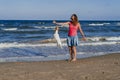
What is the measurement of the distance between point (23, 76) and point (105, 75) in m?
2.03

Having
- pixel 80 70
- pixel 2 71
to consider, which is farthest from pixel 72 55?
pixel 2 71

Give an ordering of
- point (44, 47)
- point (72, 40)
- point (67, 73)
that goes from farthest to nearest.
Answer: point (44, 47), point (72, 40), point (67, 73)

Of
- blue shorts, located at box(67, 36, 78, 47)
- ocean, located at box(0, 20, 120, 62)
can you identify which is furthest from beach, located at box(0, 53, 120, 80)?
ocean, located at box(0, 20, 120, 62)

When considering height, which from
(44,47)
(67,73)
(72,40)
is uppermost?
(72,40)

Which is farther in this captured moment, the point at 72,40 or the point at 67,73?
the point at 72,40

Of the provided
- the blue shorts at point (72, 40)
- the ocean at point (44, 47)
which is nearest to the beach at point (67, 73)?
the blue shorts at point (72, 40)

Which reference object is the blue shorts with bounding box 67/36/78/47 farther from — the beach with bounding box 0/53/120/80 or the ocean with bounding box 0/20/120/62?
the beach with bounding box 0/53/120/80

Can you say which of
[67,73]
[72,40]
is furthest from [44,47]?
[67,73]

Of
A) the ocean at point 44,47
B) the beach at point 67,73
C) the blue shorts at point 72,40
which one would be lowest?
the ocean at point 44,47

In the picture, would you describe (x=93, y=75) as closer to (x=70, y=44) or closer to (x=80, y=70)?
(x=80, y=70)

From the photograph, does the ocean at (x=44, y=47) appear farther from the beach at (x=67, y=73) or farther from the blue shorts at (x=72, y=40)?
the beach at (x=67, y=73)

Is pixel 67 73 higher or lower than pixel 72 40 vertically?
lower

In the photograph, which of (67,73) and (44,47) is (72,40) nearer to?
(67,73)

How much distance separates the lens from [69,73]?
9.62 meters
